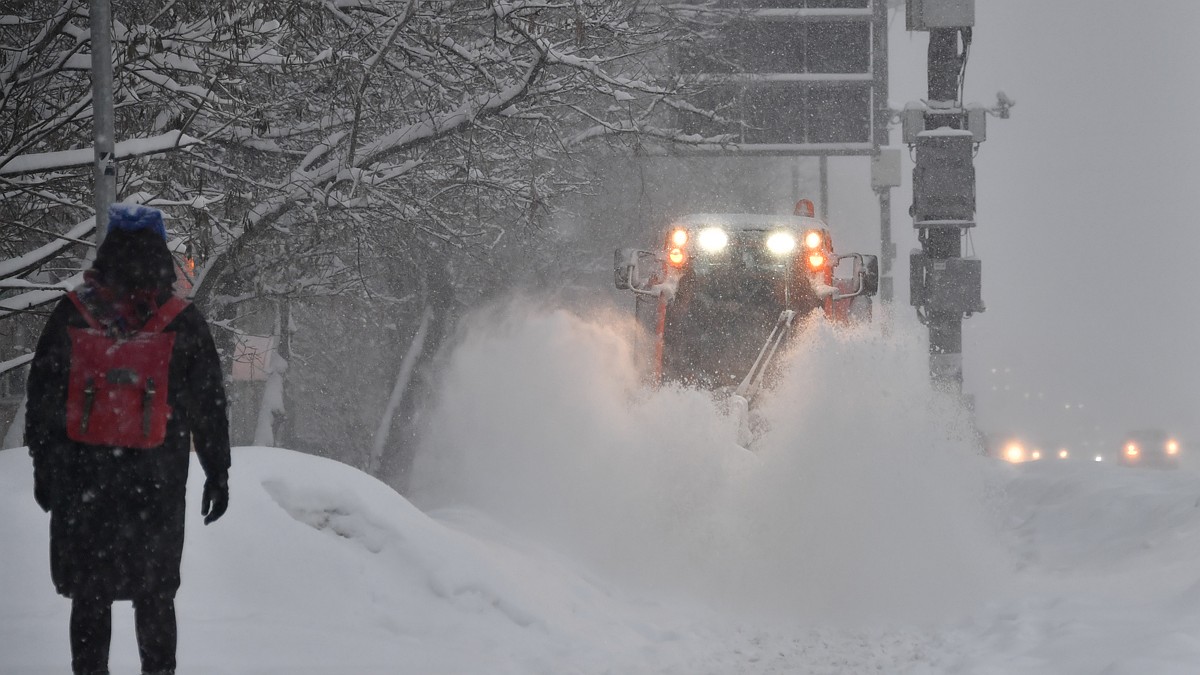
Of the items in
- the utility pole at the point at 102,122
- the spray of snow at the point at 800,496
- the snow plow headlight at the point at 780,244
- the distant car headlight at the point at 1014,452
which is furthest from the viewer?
the distant car headlight at the point at 1014,452

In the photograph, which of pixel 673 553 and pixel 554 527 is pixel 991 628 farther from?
pixel 554 527

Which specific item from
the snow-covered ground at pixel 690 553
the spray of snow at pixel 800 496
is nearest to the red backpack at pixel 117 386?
the snow-covered ground at pixel 690 553

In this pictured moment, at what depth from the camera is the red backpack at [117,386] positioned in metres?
3.98

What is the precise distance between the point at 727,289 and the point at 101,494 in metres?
8.79

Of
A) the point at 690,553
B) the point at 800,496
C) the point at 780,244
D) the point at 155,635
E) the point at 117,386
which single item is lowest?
the point at 690,553

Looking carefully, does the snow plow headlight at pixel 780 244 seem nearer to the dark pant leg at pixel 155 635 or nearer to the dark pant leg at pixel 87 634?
the dark pant leg at pixel 155 635

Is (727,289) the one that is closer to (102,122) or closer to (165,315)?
(102,122)

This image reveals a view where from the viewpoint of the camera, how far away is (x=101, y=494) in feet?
13.2

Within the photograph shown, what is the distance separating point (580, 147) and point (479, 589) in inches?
326

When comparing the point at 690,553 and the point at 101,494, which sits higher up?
the point at 101,494

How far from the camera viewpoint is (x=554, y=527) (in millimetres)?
10219

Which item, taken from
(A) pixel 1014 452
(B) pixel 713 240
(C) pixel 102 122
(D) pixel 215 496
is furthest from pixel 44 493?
(A) pixel 1014 452

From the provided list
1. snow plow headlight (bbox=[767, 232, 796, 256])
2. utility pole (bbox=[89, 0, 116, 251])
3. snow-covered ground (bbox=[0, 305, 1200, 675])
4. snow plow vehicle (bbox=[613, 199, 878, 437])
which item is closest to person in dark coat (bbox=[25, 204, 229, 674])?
snow-covered ground (bbox=[0, 305, 1200, 675])

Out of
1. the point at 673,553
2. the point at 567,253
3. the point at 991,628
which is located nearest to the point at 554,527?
the point at 673,553
